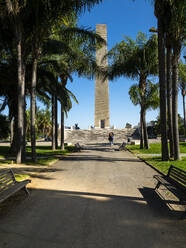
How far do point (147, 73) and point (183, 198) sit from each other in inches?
702

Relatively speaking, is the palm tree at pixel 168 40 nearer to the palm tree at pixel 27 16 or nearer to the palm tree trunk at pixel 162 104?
the palm tree trunk at pixel 162 104

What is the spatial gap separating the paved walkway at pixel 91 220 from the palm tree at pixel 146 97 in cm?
1395

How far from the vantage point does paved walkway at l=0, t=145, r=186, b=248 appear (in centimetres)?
321

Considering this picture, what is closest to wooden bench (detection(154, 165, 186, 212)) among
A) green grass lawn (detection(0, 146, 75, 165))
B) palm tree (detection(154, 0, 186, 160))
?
palm tree (detection(154, 0, 186, 160))

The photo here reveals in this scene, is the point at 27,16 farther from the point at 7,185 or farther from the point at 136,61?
the point at 136,61

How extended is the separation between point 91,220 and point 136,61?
59.8 feet

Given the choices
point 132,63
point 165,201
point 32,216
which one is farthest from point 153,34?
point 32,216

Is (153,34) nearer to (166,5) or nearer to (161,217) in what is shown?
(166,5)

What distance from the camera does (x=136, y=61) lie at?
2012 cm

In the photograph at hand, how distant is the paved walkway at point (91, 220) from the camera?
321 cm

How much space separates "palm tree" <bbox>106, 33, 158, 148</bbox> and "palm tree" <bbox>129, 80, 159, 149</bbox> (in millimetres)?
202

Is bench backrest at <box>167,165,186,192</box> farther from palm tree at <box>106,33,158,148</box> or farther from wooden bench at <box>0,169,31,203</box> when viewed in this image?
palm tree at <box>106,33,158,148</box>

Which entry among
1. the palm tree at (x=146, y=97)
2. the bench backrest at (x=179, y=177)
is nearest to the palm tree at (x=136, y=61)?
the palm tree at (x=146, y=97)

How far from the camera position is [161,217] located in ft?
13.5
